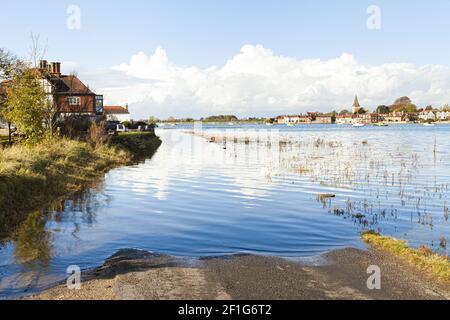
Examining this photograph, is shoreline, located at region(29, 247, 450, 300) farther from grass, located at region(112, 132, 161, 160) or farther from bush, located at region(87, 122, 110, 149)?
grass, located at region(112, 132, 161, 160)

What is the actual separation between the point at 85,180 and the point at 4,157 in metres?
7.23

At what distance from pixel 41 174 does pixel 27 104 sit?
38.3ft

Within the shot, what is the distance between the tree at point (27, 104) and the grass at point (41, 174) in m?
Result: 1.45

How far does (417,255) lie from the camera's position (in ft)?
41.9

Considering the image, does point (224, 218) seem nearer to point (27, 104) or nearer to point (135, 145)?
point (27, 104)

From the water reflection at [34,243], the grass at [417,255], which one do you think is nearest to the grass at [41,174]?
the water reflection at [34,243]

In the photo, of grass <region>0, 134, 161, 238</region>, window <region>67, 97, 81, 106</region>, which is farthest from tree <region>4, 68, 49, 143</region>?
window <region>67, 97, 81, 106</region>

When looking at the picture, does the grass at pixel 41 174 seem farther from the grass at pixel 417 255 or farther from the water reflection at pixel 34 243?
the grass at pixel 417 255

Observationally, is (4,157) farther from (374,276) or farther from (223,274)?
(374,276)

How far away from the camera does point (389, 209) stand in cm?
2127

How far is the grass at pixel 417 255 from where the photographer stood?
11312mm

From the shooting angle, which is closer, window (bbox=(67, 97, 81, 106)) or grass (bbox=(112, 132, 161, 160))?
grass (bbox=(112, 132, 161, 160))

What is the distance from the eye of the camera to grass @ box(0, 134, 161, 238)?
1875 centimetres

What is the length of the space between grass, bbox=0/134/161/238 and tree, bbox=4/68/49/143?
145cm
